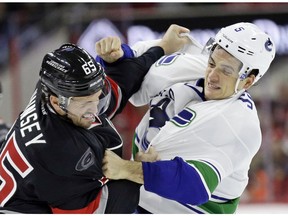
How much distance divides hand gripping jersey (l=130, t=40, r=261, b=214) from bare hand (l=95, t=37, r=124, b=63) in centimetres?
14

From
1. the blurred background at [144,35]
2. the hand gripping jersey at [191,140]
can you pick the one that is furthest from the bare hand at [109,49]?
the blurred background at [144,35]

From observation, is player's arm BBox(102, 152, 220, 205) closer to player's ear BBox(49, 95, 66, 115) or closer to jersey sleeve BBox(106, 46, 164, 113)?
player's ear BBox(49, 95, 66, 115)

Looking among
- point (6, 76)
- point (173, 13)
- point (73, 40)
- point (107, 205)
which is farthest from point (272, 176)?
point (107, 205)

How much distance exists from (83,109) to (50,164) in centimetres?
19

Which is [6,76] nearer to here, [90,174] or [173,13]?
[173,13]

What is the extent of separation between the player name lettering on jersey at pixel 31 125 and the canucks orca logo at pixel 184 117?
1.54ft

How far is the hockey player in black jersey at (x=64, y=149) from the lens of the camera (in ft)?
6.82

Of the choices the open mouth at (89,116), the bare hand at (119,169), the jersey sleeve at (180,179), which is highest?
the open mouth at (89,116)

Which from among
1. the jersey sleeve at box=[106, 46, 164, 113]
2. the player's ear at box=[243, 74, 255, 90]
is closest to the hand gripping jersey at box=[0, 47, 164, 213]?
the jersey sleeve at box=[106, 46, 164, 113]

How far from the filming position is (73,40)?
17.2 ft

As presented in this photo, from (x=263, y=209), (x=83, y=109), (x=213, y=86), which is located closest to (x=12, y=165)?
(x=83, y=109)

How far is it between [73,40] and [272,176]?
1.71 meters

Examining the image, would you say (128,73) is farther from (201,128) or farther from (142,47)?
(201,128)

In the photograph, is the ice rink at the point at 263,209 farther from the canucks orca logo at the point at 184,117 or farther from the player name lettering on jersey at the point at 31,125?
the player name lettering on jersey at the point at 31,125
